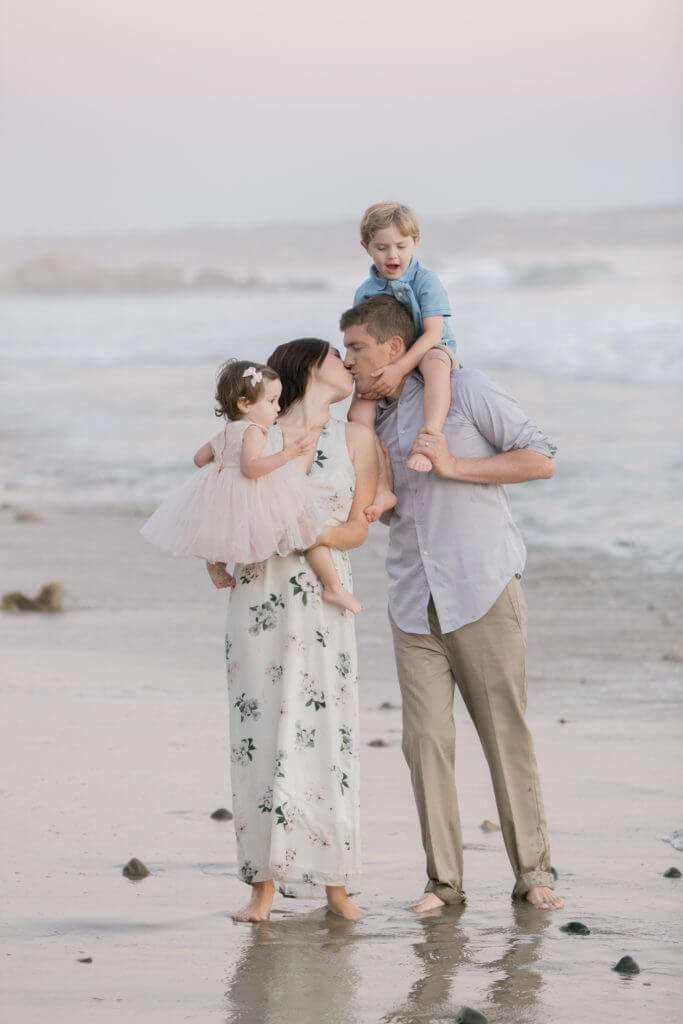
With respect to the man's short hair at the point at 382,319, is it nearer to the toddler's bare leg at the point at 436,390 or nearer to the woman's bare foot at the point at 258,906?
the toddler's bare leg at the point at 436,390

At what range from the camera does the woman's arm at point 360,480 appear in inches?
169

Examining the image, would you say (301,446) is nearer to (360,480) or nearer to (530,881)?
(360,480)

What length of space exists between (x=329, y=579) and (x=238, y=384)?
585 millimetres

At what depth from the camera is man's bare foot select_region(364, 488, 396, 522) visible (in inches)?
171

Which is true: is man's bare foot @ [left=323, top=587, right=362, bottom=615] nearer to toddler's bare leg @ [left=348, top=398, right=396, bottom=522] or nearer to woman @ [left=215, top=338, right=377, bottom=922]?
woman @ [left=215, top=338, right=377, bottom=922]

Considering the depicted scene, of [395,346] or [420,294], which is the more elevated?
[420,294]

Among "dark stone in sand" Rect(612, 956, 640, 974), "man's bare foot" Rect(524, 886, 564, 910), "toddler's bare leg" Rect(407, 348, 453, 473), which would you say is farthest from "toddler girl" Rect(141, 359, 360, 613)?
"dark stone in sand" Rect(612, 956, 640, 974)

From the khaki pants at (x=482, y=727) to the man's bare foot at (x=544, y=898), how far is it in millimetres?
109

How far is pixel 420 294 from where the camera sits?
4598 mm

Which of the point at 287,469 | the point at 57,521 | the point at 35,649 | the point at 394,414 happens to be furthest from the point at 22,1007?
the point at 57,521

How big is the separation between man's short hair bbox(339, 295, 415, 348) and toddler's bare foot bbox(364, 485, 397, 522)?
17.0 inches

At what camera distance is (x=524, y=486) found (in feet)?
44.0

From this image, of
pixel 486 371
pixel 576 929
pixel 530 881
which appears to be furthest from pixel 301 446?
pixel 486 371

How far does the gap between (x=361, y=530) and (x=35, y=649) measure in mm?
3314
